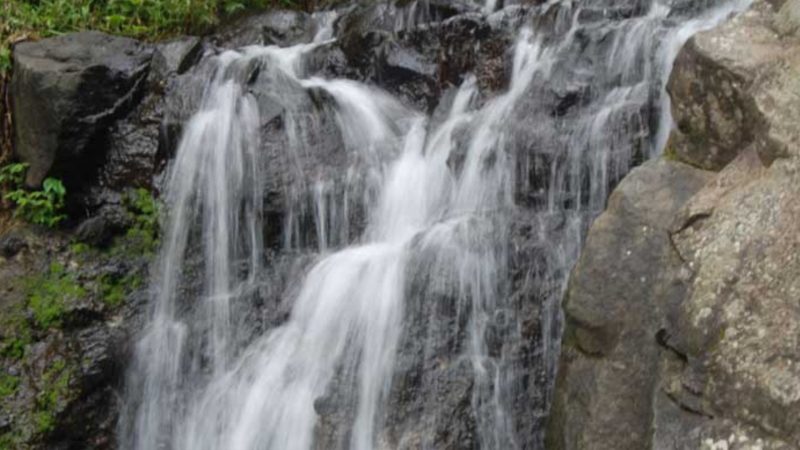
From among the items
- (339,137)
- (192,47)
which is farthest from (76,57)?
(339,137)

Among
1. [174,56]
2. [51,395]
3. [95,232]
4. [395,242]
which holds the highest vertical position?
[174,56]

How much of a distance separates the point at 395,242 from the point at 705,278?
9.73 feet

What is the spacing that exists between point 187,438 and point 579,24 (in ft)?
14.3

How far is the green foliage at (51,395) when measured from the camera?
6.30 metres

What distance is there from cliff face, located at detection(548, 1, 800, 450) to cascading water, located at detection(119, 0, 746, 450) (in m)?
0.98

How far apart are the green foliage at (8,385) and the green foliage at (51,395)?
0.18m

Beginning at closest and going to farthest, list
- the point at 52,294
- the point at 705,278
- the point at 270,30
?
the point at 705,278 → the point at 52,294 → the point at 270,30

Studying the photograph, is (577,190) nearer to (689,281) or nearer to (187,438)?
(689,281)

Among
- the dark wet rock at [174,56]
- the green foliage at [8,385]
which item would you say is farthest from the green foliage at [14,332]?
the dark wet rock at [174,56]

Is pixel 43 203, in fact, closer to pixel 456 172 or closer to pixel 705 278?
pixel 456 172

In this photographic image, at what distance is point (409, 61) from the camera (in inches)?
314

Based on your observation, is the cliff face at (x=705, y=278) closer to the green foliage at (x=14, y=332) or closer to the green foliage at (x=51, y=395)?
the green foliage at (x=51, y=395)

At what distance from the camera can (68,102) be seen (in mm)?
7629

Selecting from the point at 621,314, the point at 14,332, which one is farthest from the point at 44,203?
the point at 621,314
